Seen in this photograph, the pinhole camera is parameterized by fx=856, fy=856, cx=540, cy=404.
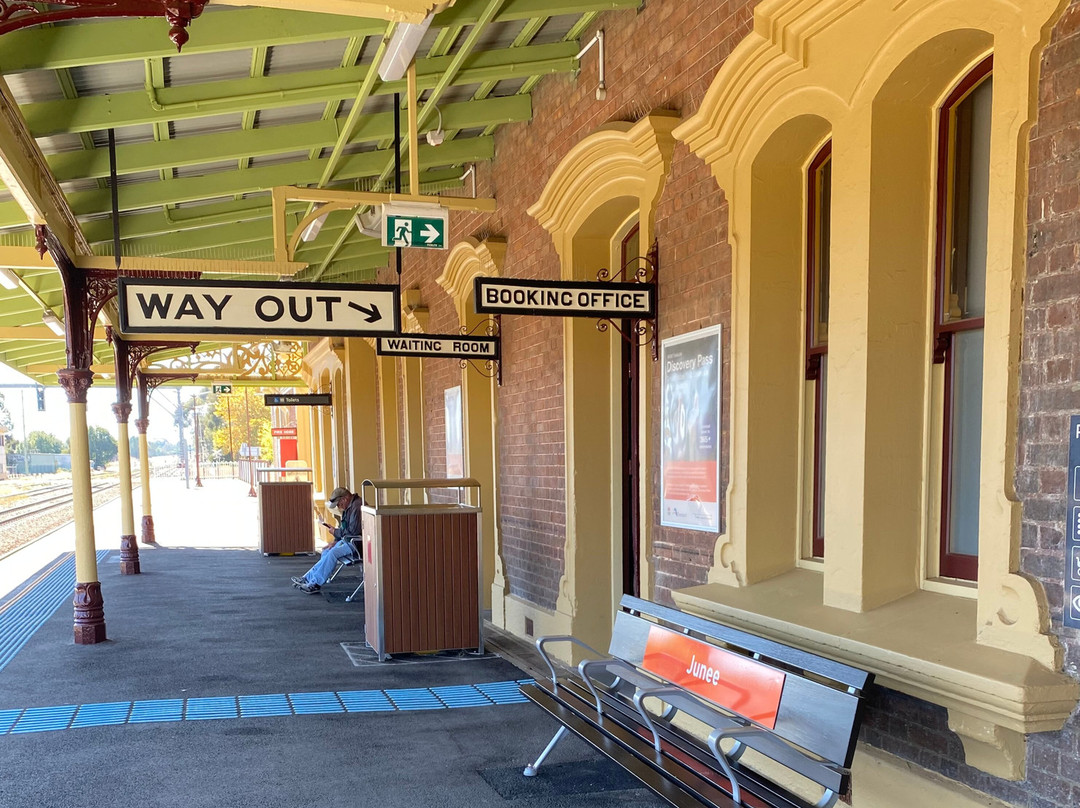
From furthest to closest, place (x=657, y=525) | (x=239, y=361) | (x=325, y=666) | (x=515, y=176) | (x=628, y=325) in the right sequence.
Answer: (x=239, y=361)
(x=515, y=176)
(x=325, y=666)
(x=628, y=325)
(x=657, y=525)

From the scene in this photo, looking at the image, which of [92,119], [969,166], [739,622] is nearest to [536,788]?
[739,622]

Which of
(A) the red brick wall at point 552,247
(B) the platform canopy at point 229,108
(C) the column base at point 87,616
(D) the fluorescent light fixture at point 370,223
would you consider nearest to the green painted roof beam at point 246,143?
(B) the platform canopy at point 229,108

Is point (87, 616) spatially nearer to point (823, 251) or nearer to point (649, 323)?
point (649, 323)

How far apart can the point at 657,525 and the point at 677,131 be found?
2479 millimetres

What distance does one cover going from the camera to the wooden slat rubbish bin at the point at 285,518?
15.2 m

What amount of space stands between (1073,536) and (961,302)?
4.02ft

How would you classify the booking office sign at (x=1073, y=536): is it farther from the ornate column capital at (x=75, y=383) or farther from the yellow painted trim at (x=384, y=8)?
the ornate column capital at (x=75, y=383)

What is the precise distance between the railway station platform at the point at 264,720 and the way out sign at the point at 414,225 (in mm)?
3335

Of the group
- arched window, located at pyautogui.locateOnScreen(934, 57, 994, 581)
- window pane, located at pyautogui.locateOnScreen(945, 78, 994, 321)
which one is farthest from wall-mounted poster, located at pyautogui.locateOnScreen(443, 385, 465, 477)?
window pane, located at pyautogui.locateOnScreen(945, 78, 994, 321)

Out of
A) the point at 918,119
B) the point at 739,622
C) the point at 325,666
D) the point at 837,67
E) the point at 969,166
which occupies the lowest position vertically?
the point at 325,666

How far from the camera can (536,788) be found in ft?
14.5

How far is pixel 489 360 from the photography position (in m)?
8.77

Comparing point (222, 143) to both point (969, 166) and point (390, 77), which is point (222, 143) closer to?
point (390, 77)

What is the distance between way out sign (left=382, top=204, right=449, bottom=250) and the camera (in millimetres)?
6410
